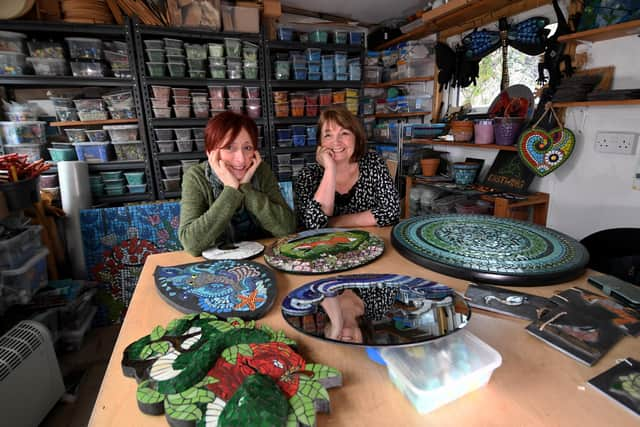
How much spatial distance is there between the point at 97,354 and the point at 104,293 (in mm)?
393

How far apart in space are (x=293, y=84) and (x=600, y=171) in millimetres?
2375

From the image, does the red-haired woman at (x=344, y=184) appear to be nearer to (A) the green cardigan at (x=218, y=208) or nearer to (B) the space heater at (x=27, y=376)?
(A) the green cardigan at (x=218, y=208)

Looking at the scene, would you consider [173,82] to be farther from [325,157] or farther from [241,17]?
[325,157]

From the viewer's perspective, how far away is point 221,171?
1.28 meters

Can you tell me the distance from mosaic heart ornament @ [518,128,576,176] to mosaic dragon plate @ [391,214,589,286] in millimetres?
1310

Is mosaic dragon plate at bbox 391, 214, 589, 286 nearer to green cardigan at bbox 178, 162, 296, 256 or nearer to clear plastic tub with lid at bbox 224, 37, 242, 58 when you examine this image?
green cardigan at bbox 178, 162, 296, 256

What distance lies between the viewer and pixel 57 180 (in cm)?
263

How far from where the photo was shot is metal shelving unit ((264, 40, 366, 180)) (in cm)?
300

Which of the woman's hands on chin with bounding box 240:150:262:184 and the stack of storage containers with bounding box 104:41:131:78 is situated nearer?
the woman's hands on chin with bounding box 240:150:262:184

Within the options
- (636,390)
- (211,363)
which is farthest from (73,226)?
(636,390)

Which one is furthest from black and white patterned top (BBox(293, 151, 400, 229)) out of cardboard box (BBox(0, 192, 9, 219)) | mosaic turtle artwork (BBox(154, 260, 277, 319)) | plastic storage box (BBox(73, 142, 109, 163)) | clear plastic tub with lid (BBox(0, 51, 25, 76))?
clear plastic tub with lid (BBox(0, 51, 25, 76))

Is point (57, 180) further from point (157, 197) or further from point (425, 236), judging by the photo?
point (425, 236)

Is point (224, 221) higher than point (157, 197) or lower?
higher

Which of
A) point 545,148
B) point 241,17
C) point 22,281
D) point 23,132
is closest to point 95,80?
point 23,132
